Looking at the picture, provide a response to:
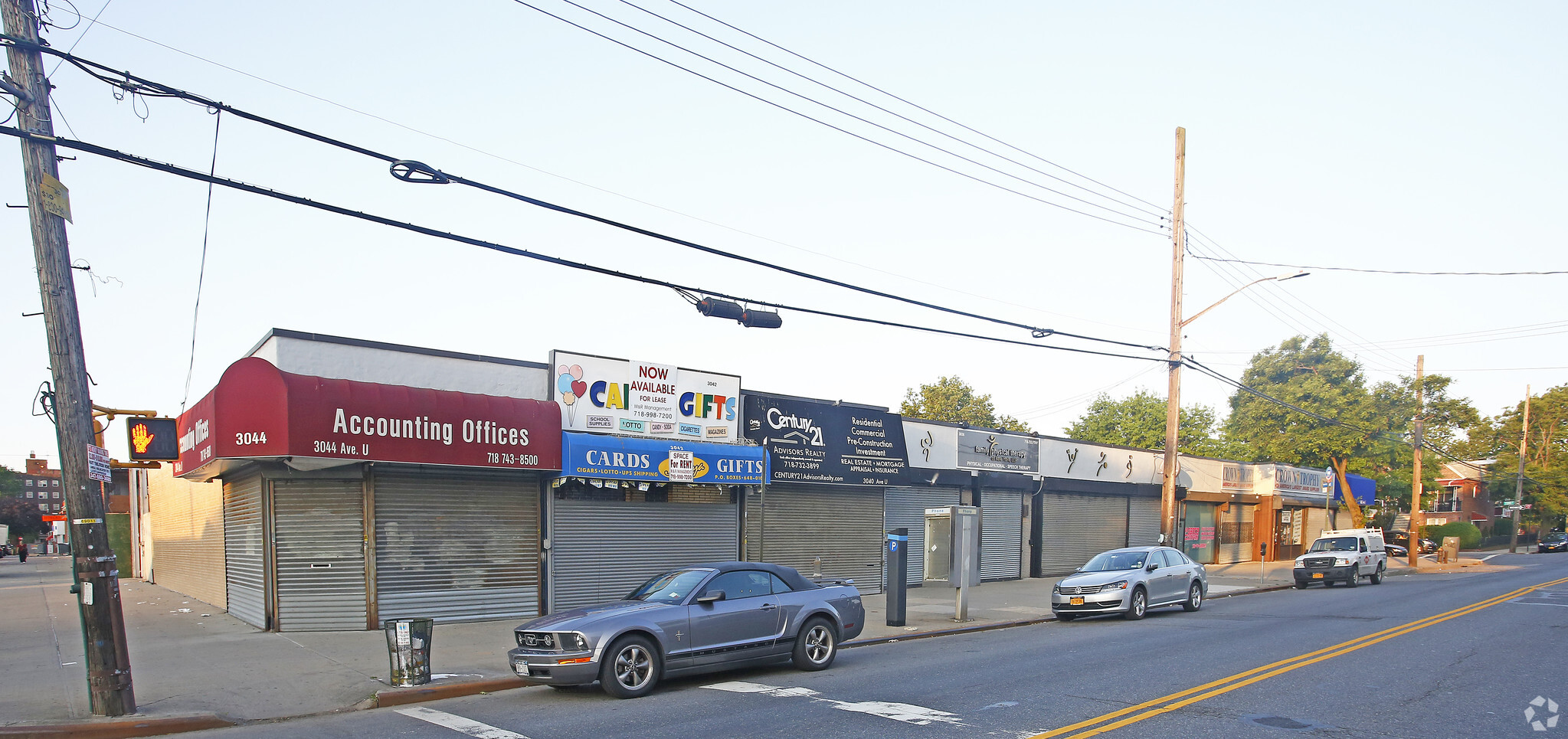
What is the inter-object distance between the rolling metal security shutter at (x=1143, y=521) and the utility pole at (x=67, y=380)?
102ft

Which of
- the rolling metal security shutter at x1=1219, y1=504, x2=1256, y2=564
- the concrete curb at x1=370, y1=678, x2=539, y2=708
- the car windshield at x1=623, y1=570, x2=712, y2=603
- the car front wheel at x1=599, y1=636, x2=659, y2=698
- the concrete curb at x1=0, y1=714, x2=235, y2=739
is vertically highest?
the car windshield at x1=623, y1=570, x2=712, y2=603

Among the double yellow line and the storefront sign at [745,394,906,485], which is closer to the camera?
the double yellow line

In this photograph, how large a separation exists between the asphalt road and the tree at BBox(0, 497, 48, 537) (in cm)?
12444

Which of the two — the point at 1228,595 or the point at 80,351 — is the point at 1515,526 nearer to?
the point at 1228,595

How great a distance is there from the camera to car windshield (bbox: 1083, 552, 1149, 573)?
66.2 feet

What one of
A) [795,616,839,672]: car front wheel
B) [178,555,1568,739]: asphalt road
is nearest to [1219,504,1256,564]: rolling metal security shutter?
[178,555,1568,739]: asphalt road

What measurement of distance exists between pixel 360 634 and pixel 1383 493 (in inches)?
2538

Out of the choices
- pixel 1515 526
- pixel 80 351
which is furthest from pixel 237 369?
pixel 1515 526

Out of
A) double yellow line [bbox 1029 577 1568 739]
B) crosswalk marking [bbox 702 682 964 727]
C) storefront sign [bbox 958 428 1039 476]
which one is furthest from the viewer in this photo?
storefront sign [bbox 958 428 1039 476]

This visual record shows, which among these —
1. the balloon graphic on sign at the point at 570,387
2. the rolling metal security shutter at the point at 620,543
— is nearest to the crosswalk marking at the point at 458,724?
the rolling metal security shutter at the point at 620,543

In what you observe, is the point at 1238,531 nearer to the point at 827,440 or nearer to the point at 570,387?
the point at 827,440

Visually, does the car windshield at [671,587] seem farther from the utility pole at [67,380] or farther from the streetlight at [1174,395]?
the streetlight at [1174,395]

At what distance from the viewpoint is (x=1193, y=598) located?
2127cm

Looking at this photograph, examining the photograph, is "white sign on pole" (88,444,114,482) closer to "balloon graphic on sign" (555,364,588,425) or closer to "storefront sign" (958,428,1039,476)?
"balloon graphic on sign" (555,364,588,425)
